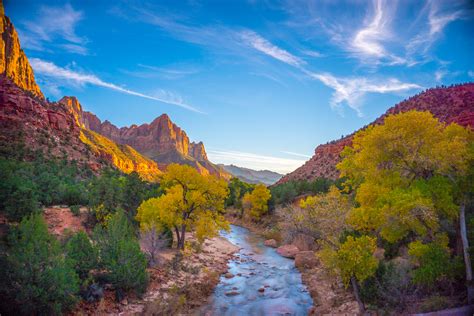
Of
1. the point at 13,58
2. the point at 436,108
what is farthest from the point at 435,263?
the point at 13,58

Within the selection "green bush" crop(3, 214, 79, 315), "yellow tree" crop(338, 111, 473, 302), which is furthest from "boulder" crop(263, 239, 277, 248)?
"green bush" crop(3, 214, 79, 315)

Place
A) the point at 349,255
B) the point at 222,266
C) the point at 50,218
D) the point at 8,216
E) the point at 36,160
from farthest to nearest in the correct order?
1. the point at 36,160
2. the point at 222,266
3. the point at 50,218
4. the point at 8,216
5. the point at 349,255

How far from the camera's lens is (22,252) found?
12.7 m

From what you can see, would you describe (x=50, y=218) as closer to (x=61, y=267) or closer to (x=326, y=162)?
(x=61, y=267)

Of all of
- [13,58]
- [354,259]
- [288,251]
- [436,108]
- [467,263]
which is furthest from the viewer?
[13,58]

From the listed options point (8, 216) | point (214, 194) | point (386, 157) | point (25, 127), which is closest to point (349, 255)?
point (386, 157)

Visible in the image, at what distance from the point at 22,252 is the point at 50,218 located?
41.7ft

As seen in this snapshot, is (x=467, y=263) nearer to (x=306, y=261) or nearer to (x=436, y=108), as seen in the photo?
(x=306, y=261)

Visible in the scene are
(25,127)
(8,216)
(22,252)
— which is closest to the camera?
(22,252)

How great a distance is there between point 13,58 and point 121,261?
119m

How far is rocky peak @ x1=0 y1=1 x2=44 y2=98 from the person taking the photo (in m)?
95.0

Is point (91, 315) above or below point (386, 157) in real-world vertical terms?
below

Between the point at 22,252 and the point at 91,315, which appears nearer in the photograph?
the point at 22,252

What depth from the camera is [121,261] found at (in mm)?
16984
